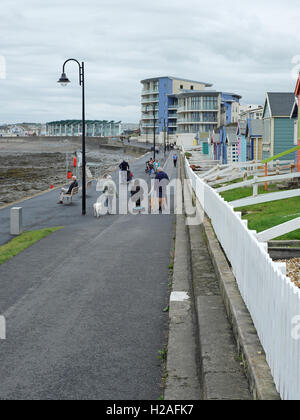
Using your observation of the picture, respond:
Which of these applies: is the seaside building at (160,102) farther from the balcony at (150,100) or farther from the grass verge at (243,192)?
the grass verge at (243,192)

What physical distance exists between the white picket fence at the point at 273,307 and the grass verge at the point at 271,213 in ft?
22.6

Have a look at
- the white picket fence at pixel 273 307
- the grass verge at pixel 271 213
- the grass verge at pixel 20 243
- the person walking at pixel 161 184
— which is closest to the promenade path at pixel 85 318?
the grass verge at pixel 20 243

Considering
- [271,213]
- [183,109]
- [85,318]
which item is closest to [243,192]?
[271,213]

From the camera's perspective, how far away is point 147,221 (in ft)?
66.3

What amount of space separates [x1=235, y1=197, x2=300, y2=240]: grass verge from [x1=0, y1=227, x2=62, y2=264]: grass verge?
618 centimetres

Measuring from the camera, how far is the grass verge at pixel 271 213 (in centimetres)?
1494

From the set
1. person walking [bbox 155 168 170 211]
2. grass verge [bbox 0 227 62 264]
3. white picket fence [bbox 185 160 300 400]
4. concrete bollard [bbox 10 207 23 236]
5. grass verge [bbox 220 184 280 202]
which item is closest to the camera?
white picket fence [bbox 185 160 300 400]

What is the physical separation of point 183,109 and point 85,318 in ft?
432

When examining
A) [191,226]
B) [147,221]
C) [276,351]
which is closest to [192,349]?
[276,351]

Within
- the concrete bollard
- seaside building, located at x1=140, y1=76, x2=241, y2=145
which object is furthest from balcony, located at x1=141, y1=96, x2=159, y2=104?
the concrete bollard

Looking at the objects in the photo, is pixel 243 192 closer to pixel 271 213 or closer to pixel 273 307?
pixel 271 213

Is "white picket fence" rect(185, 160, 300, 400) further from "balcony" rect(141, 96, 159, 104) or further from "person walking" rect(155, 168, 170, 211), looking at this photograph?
"balcony" rect(141, 96, 159, 104)

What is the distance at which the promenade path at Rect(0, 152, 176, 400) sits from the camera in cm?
594

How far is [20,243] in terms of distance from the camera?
52.1 ft
